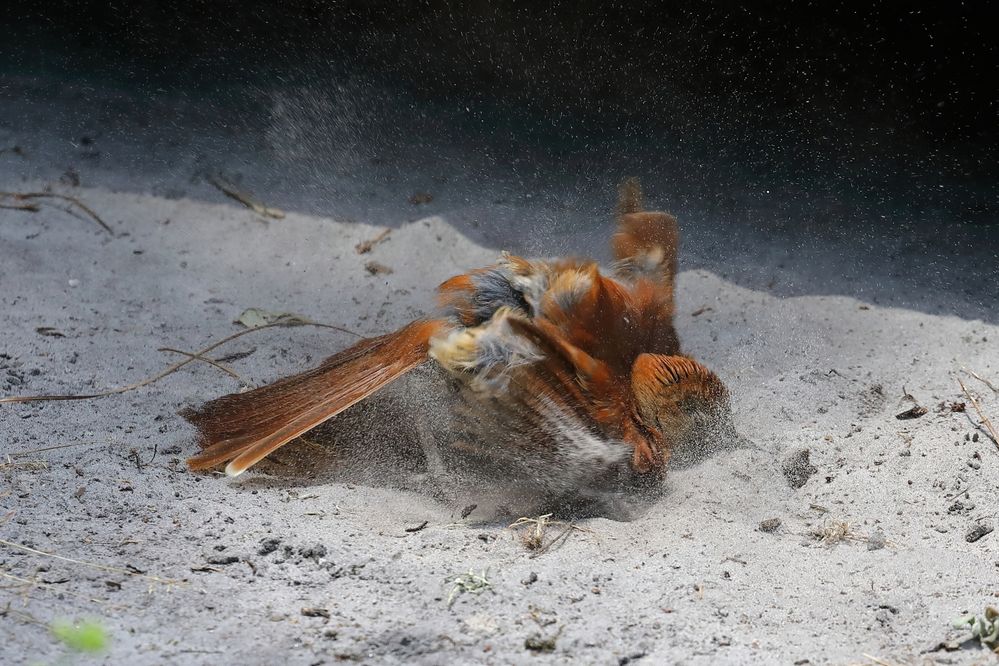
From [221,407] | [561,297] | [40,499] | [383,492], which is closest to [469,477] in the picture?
[383,492]

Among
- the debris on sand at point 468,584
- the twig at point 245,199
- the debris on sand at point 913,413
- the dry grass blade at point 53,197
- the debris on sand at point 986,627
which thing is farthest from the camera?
the twig at point 245,199

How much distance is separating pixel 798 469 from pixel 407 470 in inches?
57.6

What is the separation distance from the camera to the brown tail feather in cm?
312

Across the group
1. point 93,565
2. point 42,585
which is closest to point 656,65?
point 93,565

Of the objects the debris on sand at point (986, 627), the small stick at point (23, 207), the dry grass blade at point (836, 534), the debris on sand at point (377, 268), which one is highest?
the debris on sand at point (986, 627)

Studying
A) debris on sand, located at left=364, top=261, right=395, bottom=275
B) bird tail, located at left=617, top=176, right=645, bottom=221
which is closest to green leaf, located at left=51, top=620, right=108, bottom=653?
bird tail, located at left=617, top=176, right=645, bottom=221

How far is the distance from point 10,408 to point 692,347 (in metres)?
3.01

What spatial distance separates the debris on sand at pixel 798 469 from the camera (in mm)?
3242

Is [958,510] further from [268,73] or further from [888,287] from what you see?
[268,73]

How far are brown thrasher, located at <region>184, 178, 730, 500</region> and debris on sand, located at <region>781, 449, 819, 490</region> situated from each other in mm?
Result: 276

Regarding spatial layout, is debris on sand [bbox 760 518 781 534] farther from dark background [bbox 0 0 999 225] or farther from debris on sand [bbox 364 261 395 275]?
dark background [bbox 0 0 999 225]

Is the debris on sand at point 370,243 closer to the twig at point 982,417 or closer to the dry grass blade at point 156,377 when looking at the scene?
the dry grass blade at point 156,377

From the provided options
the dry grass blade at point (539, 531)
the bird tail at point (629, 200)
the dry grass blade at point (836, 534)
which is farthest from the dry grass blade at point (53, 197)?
the dry grass blade at point (836, 534)

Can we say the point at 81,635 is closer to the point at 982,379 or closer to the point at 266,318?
the point at 266,318
